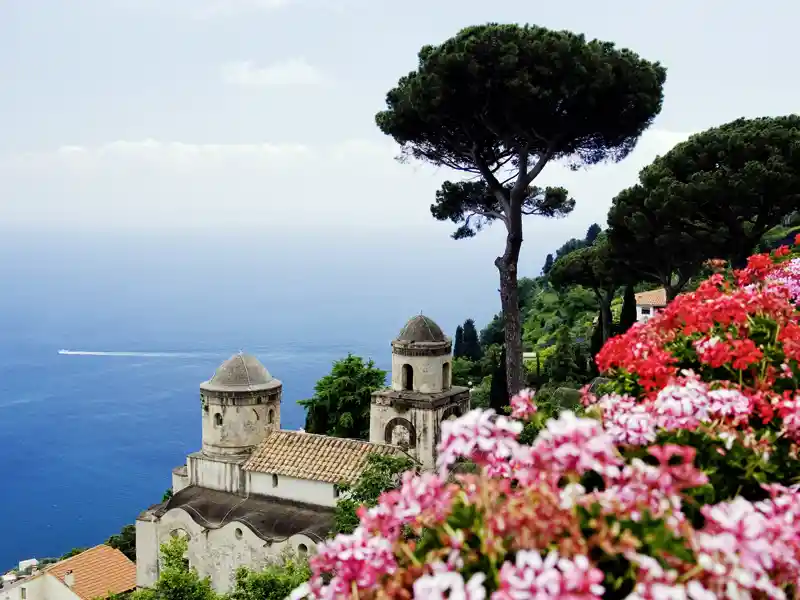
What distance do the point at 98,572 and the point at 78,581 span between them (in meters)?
0.81

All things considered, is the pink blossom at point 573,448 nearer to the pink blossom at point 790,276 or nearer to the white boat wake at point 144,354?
the pink blossom at point 790,276

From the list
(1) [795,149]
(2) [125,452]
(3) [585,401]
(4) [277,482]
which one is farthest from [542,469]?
(2) [125,452]

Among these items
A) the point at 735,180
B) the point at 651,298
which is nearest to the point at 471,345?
the point at 651,298

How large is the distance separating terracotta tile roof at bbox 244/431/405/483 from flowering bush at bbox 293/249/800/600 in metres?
12.8

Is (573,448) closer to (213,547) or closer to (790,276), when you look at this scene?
(790,276)

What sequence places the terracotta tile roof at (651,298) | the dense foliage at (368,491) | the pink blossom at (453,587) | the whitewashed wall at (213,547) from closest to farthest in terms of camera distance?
the pink blossom at (453,587)
the dense foliage at (368,491)
the whitewashed wall at (213,547)
the terracotta tile roof at (651,298)

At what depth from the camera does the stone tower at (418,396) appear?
18297 millimetres

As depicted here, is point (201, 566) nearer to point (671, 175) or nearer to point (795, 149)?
point (671, 175)

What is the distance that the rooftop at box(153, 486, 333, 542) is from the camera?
15.7 meters

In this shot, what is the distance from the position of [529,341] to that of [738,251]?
85.7 feet

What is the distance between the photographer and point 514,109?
61.3ft

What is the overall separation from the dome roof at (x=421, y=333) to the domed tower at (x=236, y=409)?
3.61 metres

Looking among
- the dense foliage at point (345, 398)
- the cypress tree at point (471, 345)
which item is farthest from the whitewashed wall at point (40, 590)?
the cypress tree at point (471, 345)

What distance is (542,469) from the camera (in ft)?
9.37
